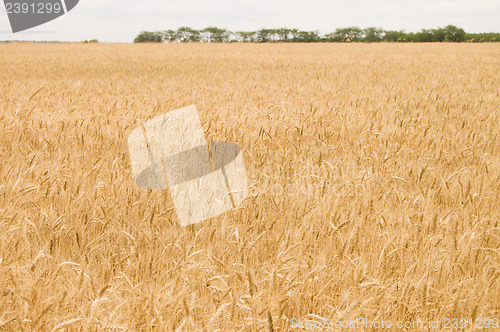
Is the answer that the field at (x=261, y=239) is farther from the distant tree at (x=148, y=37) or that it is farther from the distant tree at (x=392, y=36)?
the distant tree at (x=148, y=37)

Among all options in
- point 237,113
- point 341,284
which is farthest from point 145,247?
point 237,113

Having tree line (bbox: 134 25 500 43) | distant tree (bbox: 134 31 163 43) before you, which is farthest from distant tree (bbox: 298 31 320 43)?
distant tree (bbox: 134 31 163 43)

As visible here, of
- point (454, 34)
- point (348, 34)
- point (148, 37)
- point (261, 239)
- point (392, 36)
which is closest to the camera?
point (261, 239)

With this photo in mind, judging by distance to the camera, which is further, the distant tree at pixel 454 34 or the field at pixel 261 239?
the distant tree at pixel 454 34

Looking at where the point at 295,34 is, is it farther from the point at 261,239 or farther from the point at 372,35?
the point at 261,239

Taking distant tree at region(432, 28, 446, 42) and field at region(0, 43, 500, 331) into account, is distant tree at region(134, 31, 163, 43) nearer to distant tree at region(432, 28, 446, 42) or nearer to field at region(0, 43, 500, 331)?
distant tree at region(432, 28, 446, 42)

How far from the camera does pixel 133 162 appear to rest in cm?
297

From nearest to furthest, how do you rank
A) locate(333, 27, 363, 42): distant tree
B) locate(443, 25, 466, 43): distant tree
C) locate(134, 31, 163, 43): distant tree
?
1. locate(443, 25, 466, 43): distant tree
2. locate(333, 27, 363, 42): distant tree
3. locate(134, 31, 163, 43): distant tree

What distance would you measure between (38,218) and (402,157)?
2.60 meters

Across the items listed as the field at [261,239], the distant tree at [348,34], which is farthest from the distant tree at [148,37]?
the field at [261,239]

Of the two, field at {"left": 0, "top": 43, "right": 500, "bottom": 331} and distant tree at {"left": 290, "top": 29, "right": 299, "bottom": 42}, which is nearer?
field at {"left": 0, "top": 43, "right": 500, "bottom": 331}

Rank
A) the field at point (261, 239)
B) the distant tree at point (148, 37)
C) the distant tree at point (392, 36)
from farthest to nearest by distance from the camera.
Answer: the distant tree at point (148, 37), the distant tree at point (392, 36), the field at point (261, 239)

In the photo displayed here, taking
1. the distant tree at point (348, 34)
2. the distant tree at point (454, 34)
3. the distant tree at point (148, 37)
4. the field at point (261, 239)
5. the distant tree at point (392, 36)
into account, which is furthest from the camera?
the distant tree at point (148, 37)

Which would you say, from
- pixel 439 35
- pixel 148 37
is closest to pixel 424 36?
pixel 439 35
